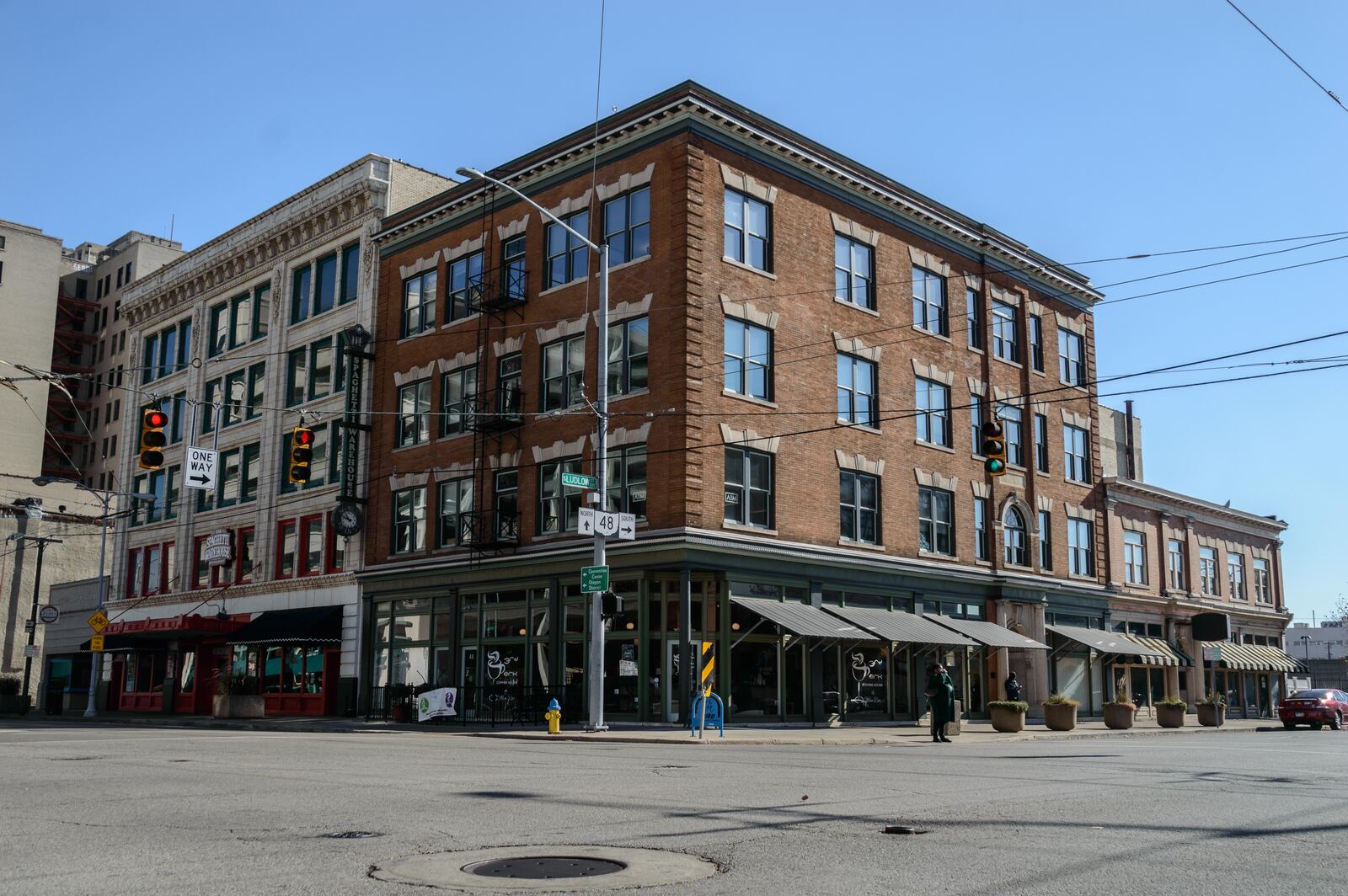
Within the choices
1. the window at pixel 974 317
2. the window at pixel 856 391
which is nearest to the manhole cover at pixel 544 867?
the window at pixel 856 391

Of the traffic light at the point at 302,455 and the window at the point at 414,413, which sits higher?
the window at the point at 414,413

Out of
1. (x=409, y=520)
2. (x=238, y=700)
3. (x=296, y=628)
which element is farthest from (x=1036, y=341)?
(x=238, y=700)

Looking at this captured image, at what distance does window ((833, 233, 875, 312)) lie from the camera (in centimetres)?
3584

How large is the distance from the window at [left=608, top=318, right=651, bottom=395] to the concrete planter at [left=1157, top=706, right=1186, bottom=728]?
18.8 meters

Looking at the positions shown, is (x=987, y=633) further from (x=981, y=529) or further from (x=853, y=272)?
(x=853, y=272)

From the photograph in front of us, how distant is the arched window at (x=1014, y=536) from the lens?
4106 centimetres

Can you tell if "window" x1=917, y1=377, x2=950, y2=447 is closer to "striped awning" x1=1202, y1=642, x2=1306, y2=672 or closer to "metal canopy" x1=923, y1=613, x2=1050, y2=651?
"metal canopy" x1=923, y1=613, x2=1050, y2=651

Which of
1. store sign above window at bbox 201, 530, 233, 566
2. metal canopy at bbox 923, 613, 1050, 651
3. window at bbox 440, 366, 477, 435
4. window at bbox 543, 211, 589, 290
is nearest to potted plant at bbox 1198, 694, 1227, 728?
metal canopy at bbox 923, 613, 1050, 651

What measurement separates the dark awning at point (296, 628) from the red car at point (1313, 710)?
3173 centimetres

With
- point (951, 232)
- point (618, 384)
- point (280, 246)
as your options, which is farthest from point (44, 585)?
point (951, 232)

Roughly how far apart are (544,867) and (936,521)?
104 ft

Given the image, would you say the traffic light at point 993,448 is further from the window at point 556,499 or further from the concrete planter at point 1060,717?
the window at point 556,499

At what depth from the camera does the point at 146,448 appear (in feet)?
76.7

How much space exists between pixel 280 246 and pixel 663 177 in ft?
66.8
